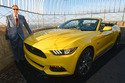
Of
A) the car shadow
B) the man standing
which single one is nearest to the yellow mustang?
the car shadow

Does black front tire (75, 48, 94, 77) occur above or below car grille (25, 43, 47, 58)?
below

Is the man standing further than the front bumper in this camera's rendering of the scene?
Yes

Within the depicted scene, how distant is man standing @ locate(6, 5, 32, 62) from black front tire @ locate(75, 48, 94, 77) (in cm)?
211

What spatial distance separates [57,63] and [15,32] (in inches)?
84.1

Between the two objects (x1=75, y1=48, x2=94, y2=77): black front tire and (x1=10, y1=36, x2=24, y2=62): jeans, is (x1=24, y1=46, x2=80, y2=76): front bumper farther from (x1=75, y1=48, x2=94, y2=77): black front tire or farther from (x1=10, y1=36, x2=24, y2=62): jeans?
(x1=10, y1=36, x2=24, y2=62): jeans

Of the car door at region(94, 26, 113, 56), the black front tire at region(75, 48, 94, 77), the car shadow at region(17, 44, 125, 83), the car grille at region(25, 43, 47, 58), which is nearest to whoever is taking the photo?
the car grille at region(25, 43, 47, 58)

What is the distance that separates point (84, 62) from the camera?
4.57m

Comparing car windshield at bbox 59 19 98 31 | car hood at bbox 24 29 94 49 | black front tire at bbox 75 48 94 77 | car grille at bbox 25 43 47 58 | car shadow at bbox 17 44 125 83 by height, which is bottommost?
car shadow at bbox 17 44 125 83

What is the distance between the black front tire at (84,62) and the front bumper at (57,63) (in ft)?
0.67

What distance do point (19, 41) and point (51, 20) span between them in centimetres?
881

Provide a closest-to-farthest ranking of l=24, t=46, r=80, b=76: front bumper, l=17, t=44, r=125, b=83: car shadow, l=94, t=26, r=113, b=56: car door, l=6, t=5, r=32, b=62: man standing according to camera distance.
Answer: l=24, t=46, r=80, b=76: front bumper
l=17, t=44, r=125, b=83: car shadow
l=94, t=26, r=113, b=56: car door
l=6, t=5, r=32, b=62: man standing

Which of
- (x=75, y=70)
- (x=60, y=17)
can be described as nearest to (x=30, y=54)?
(x=75, y=70)

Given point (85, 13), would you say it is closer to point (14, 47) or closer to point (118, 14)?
point (118, 14)

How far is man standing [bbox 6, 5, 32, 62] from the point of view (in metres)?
5.57
